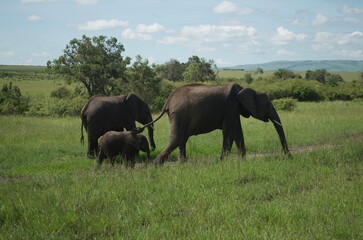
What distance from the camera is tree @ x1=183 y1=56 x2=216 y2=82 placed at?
71456 mm

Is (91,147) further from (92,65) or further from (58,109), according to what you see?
(92,65)

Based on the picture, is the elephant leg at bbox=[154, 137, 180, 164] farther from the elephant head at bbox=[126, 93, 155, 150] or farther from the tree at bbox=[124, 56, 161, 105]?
the tree at bbox=[124, 56, 161, 105]

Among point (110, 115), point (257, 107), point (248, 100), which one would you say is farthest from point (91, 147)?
point (257, 107)

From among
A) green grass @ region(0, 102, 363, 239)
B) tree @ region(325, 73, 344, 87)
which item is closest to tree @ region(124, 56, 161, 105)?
tree @ region(325, 73, 344, 87)

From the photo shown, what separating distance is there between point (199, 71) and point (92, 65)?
111 ft

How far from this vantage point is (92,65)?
4094cm

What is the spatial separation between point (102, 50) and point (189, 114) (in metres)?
33.3

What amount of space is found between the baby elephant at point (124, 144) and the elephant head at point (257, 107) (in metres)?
2.93

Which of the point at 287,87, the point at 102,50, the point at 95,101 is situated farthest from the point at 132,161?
the point at 287,87

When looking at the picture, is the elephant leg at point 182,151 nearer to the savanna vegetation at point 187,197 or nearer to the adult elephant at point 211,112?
the adult elephant at point 211,112

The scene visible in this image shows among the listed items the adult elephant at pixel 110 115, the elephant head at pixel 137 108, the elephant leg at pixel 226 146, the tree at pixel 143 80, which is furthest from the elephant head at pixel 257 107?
the tree at pixel 143 80

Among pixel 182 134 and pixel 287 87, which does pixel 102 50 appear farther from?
pixel 182 134

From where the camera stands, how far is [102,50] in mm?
43000

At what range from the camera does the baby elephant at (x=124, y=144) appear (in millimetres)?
10787
